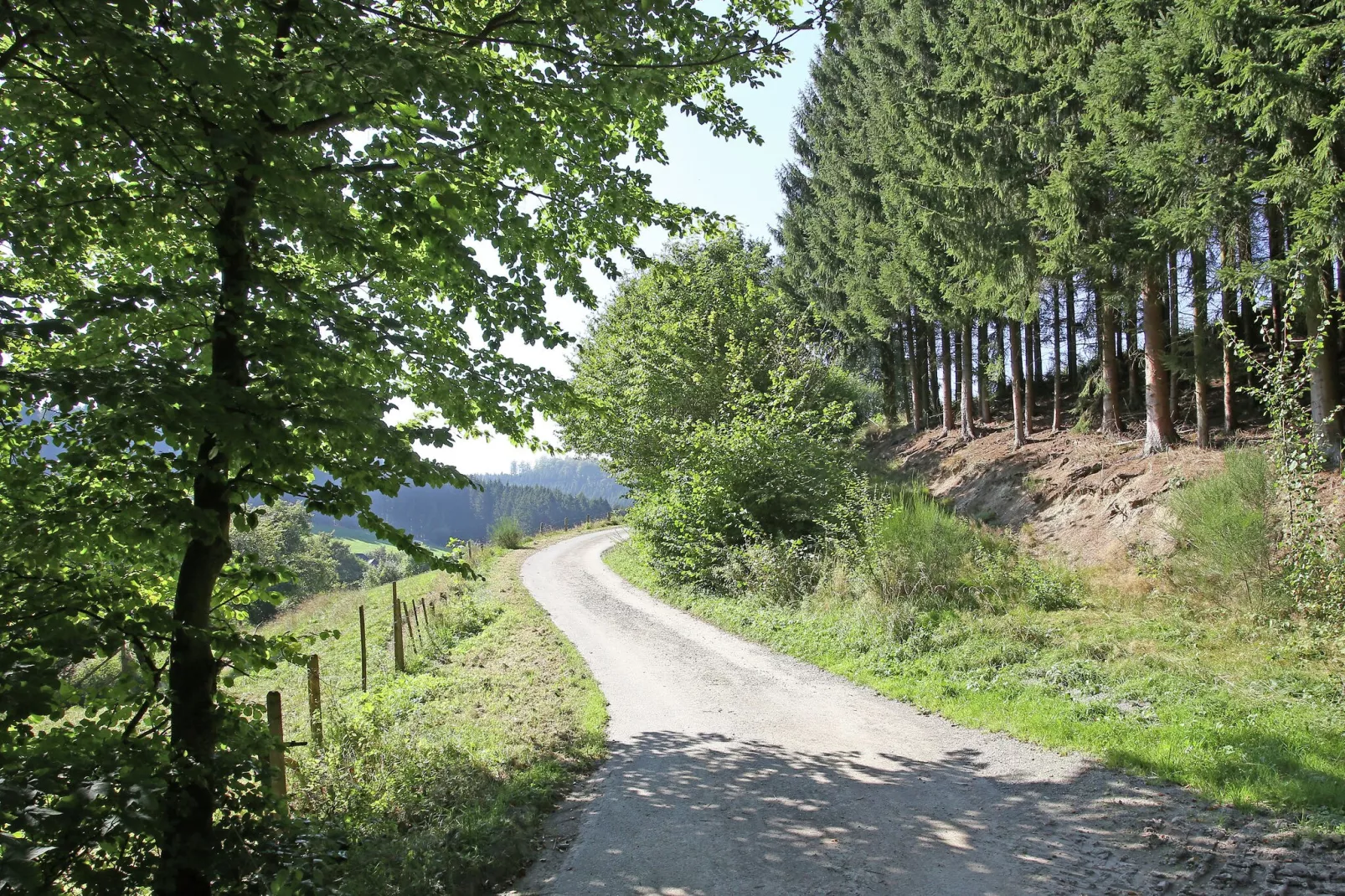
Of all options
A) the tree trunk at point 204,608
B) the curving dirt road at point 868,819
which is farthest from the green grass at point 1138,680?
the tree trunk at point 204,608

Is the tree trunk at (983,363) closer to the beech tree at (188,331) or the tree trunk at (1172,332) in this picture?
the tree trunk at (1172,332)

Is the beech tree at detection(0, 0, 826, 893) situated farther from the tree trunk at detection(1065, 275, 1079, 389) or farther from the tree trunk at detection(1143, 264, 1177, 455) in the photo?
the tree trunk at detection(1065, 275, 1079, 389)

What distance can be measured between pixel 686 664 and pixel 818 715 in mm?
3029

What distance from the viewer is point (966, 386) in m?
22.6

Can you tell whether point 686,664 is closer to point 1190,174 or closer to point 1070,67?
point 1190,174

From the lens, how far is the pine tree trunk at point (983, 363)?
79.3 ft

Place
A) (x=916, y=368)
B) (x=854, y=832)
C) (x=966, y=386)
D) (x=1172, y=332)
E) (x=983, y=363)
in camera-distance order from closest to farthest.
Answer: (x=854, y=832), (x=1172, y=332), (x=966, y=386), (x=983, y=363), (x=916, y=368)

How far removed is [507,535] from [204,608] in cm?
3370

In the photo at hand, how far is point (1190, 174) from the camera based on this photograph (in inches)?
444

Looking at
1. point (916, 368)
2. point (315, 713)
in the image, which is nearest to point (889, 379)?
point (916, 368)

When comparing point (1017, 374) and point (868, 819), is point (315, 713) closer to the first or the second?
point (868, 819)

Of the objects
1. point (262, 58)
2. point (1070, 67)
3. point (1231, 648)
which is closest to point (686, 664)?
point (1231, 648)

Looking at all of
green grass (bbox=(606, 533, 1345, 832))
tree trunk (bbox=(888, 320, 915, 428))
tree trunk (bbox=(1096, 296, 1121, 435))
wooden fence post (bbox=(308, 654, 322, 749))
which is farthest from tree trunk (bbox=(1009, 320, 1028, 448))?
wooden fence post (bbox=(308, 654, 322, 749))

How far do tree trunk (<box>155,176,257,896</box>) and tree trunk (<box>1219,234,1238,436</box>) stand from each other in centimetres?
1210
